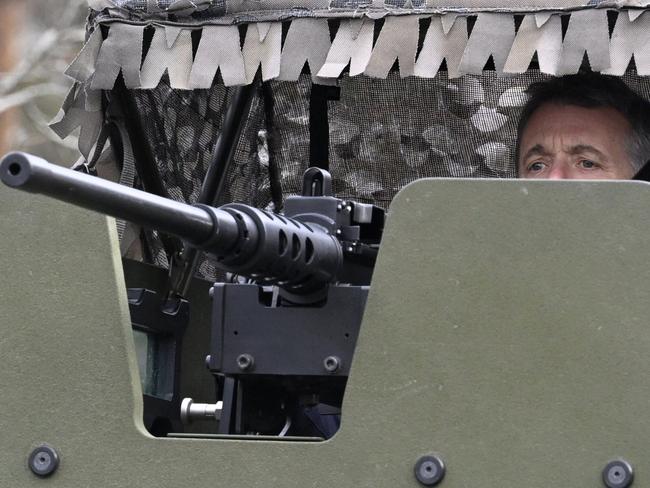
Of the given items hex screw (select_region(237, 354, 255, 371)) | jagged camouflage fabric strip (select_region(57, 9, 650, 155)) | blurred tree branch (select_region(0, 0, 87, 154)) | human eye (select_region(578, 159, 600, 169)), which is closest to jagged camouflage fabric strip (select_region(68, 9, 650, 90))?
jagged camouflage fabric strip (select_region(57, 9, 650, 155))

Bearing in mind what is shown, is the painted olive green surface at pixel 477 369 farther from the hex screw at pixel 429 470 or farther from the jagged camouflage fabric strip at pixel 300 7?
the jagged camouflage fabric strip at pixel 300 7

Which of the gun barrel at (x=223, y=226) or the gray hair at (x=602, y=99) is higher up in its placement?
the gray hair at (x=602, y=99)

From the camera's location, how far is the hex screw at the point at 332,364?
3170 mm

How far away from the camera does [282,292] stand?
322cm

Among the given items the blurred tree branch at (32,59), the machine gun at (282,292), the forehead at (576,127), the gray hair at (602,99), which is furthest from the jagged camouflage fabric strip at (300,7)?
the blurred tree branch at (32,59)

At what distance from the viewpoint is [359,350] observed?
3.04 meters

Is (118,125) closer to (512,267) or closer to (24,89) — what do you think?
(512,267)

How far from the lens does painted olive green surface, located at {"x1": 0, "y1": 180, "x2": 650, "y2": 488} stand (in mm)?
2906

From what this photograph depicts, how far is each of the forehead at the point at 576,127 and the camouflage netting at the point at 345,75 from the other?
78mm

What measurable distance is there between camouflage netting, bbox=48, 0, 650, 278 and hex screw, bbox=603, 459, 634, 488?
3.17 ft

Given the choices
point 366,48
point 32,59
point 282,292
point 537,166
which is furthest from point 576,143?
point 32,59

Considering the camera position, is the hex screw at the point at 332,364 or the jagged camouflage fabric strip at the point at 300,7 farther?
the jagged camouflage fabric strip at the point at 300,7

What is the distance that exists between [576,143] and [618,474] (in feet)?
6.39

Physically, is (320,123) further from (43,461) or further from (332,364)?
(43,461)
